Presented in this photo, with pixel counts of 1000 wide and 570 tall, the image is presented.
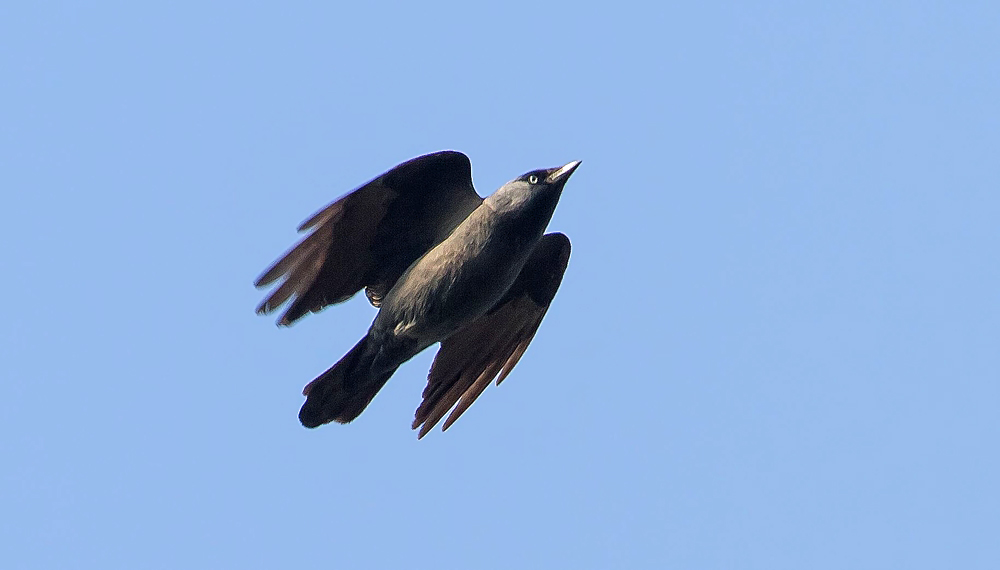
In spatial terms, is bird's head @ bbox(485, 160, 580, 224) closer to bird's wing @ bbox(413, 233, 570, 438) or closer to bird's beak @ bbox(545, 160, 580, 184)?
bird's beak @ bbox(545, 160, 580, 184)

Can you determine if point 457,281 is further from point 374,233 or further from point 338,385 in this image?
point 338,385

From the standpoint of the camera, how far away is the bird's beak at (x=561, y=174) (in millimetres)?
11555

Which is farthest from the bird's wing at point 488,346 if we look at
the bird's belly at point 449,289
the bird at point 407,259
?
the bird's belly at point 449,289

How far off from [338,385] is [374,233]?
118cm

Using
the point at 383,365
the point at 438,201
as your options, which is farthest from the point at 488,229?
the point at 383,365

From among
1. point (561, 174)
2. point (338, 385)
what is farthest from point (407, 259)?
point (561, 174)

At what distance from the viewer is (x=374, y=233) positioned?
1189 cm

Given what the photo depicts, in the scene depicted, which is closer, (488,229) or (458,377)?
(488,229)

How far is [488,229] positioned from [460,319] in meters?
0.71

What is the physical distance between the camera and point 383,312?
39.0 ft

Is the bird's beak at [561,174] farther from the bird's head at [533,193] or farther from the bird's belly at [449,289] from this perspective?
the bird's belly at [449,289]

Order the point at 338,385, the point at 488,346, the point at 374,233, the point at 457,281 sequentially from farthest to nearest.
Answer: the point at 488,346, the point at 338,385, the point at 374,233, the point at 457,281

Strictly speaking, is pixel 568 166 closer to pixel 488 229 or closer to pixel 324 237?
pixel 488 229


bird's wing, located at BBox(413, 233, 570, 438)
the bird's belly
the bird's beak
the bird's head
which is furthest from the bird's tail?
the bird's beak
